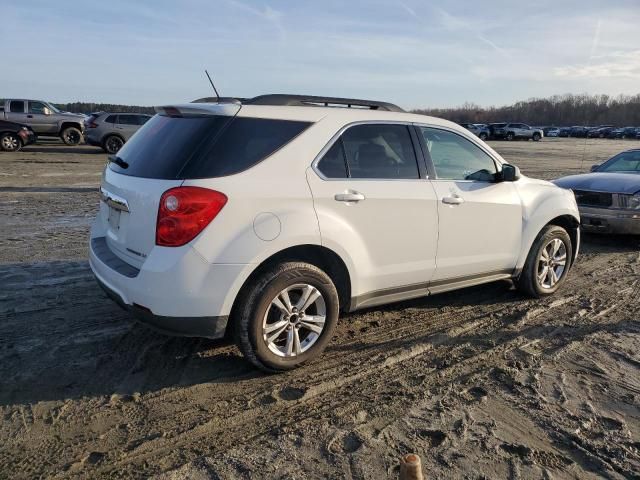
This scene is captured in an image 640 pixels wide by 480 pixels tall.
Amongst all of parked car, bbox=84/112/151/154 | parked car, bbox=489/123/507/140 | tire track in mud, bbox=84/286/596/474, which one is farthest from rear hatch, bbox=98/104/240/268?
parked car, bbox=489/123/507/140

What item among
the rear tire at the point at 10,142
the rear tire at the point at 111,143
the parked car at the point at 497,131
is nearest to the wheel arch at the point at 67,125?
the rear tire at the point at 10,142

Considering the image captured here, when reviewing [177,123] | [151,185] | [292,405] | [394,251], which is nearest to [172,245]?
[151,185]

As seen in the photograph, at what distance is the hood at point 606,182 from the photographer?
8.11 metres

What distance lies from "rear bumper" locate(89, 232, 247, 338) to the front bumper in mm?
6414

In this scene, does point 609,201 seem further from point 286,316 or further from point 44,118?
point 44,118

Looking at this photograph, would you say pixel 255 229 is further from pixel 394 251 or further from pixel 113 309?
pixel 113 309

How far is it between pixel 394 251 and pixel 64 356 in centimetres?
258

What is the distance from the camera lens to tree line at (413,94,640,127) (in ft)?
390

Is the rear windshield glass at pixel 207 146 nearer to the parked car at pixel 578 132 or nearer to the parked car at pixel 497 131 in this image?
the parked car at pixel 497 131

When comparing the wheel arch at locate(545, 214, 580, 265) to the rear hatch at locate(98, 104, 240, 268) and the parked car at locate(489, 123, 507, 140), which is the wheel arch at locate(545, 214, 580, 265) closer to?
the rear hatch at locate(98, 104, 240, 268)

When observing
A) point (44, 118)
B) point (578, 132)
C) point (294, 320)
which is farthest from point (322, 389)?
point (578, 132)

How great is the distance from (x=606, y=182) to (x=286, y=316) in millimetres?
6590

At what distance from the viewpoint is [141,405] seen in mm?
3523

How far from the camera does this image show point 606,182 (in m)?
8.47
